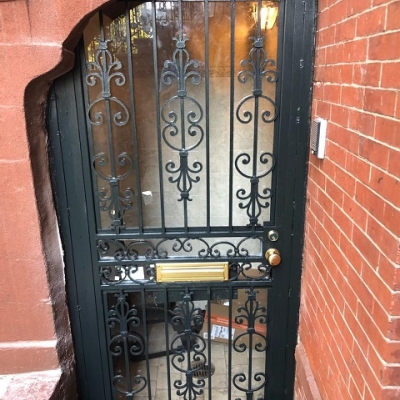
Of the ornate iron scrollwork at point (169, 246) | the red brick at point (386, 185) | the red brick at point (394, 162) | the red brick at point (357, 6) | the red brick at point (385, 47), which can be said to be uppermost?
the red brick at point (357, 6)

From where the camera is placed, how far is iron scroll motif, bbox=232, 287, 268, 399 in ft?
8.26

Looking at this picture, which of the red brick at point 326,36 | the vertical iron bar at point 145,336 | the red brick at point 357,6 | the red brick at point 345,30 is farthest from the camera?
the vertical iron bar at point 145,336

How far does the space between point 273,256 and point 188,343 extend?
0.79 m

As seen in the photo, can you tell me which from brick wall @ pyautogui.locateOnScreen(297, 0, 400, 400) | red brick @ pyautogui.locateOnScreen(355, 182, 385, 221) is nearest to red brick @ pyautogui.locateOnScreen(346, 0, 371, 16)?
brick wall @ pyautogui.locateOnScreen(297, 0, 400, 400)

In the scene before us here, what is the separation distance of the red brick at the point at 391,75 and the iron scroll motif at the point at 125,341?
5.97ft

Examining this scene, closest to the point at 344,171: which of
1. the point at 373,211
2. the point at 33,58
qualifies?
the point at 373,211

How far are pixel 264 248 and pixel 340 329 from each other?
694 mm

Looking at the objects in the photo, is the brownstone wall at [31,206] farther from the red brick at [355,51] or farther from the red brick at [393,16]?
the red brick at [393,16]

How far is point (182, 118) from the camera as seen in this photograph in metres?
2.18

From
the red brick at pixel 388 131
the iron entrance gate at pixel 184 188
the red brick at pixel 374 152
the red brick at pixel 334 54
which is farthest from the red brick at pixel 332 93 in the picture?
the red brick at pixel 388 131

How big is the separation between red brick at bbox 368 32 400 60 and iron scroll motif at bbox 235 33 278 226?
753 millimetres

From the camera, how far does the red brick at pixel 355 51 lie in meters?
1.49

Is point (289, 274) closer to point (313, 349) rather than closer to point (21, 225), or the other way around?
point (313, 349)

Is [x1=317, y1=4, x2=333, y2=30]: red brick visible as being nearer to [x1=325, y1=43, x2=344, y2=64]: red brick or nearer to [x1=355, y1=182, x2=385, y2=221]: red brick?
[x1=325, y1=43, x2=344, y2=64]: red brick
